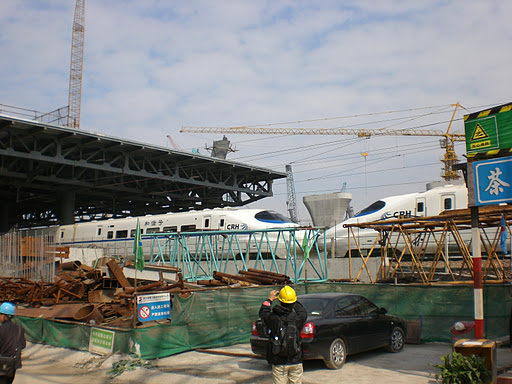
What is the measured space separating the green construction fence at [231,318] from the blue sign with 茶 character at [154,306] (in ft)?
0.88

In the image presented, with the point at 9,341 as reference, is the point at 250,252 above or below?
above

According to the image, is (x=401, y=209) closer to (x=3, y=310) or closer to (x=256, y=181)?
(x=3, y=310)

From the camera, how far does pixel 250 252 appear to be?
29953mm

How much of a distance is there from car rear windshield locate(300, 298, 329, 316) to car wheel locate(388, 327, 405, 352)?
7.09 ft

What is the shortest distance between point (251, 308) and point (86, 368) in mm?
4245

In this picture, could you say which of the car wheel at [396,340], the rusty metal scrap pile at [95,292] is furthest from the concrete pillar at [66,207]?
the car wheel at [396,340]

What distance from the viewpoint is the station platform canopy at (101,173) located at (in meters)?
41.1

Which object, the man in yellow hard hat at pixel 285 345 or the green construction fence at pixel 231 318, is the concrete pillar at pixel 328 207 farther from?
the man in yellow hard hat at pixel 285 345

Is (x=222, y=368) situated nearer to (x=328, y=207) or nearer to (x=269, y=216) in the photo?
(x=269, y=216)

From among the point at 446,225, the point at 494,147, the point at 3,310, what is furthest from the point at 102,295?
the point at 494,147

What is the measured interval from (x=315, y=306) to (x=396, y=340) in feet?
8.69

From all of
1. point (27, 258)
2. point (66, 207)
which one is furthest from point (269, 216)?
point (66, 207)

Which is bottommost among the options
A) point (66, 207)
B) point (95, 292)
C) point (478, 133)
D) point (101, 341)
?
point (101, 341)

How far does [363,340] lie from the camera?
10.8m
